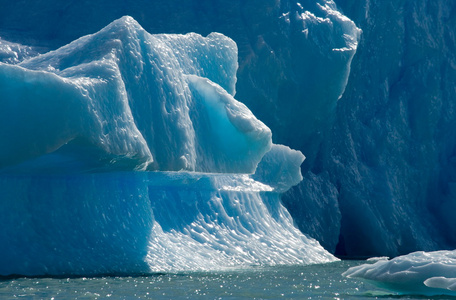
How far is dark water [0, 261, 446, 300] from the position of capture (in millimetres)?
5555

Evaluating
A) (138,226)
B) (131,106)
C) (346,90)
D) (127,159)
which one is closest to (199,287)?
(127,159)

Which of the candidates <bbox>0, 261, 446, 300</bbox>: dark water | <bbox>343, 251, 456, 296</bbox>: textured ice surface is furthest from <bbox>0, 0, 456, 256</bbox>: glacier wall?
<bbox>343, 251, 456, 296</bbox>: textured ice surface

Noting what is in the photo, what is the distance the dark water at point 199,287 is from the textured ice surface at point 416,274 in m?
0.11

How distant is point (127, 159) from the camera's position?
23.4 feet

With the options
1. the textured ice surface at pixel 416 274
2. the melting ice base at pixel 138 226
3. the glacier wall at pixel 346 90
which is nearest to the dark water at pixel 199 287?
the textured ice surface at pixel 416 274

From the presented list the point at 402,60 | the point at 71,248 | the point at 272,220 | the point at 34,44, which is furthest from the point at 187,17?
the point at 71,248

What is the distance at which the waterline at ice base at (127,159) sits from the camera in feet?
21.0

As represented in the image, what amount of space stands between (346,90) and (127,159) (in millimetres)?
7671

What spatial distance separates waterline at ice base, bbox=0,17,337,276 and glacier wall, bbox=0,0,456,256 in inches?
112

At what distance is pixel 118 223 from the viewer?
7906 mm

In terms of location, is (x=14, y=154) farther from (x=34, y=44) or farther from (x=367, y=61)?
(x=367, y=61)

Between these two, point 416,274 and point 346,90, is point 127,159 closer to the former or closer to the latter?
point 416,274

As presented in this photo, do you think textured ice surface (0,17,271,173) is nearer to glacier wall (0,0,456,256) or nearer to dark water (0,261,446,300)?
dark water (0,261,446,300)

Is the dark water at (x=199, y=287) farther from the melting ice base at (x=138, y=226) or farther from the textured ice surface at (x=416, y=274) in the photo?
the melting ice base at (x=138, y=226)
